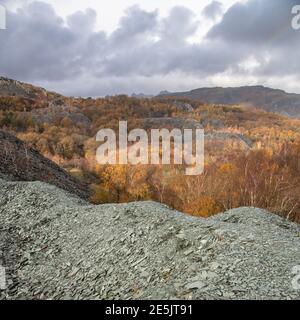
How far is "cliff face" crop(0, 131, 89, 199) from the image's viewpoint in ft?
96.8

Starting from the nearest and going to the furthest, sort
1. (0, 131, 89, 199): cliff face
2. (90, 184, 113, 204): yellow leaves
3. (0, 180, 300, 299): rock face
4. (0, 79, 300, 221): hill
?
(0, 180, 300, 299): rock face, (0, 131, 89, 199): cliff face, (90, 184, 113, 204): yellow leaves, (0, 79, 300, 221): hill

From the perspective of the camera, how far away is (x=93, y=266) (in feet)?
41.6

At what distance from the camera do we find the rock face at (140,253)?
9.95m

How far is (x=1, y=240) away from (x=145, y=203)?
17.0 ft

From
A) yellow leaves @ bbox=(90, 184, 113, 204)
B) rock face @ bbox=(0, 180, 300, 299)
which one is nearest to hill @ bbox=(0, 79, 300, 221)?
yellow leaves @ bbox=(90, 184, 113, 204)

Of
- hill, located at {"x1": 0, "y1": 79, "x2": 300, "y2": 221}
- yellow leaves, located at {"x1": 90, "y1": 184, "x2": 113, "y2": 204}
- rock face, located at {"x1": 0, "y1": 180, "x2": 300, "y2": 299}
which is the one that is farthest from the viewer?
hill, located at {"x1": 0, "y1": 79, "x2": 300, "y2": 221}

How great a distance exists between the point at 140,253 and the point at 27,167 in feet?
69.3

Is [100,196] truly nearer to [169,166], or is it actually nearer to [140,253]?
[140,253]

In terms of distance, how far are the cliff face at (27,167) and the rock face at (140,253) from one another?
469 inches

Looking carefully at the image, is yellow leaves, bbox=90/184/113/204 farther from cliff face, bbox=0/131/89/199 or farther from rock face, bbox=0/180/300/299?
rock face, bbox=0/180/300/299

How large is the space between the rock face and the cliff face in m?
11.9

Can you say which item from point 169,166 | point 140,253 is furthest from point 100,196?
point 169,166
